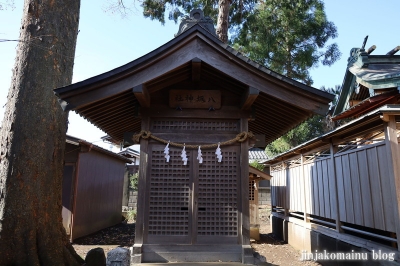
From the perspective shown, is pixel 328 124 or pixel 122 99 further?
pixel 328 124

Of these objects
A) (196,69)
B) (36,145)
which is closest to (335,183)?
(196,69)

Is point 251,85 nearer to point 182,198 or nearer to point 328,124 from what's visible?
point 182,198

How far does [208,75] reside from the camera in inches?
224

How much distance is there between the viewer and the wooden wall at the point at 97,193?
10.6 m

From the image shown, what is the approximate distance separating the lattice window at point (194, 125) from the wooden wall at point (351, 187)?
2.73 m

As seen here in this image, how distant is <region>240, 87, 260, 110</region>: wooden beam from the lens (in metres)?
5.02

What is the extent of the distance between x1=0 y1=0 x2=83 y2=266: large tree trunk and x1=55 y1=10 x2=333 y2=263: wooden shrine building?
1.85 feet

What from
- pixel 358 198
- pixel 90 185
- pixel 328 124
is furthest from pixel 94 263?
pixel 328 124

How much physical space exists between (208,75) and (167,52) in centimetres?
103

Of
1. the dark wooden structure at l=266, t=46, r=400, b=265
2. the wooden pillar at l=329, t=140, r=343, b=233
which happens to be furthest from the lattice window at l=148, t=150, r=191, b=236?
the wooden pillar at l=329, t=140, r=343, b=233

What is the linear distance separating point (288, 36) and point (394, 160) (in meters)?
13.3

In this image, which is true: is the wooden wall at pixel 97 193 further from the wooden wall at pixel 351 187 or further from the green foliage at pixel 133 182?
the wooden wall at pixel 351 187

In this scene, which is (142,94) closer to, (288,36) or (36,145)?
(36,145)

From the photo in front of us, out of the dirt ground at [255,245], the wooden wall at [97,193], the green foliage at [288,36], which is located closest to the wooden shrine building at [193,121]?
the dirt ground at [255,245]
